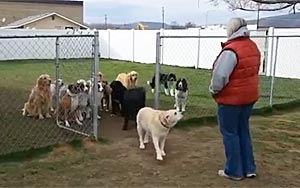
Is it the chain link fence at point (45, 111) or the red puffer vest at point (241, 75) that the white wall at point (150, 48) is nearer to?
the chain link fence at point (45, 111)

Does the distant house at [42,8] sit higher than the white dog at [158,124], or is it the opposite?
the distant house at [42,8]

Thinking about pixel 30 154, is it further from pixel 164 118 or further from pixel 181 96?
pixel 181 96

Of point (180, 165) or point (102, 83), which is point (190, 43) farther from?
point (180, 165)

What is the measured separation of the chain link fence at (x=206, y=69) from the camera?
33.0 feet

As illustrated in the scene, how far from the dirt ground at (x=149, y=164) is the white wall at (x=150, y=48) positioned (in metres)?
10.6

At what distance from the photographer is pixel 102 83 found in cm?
918

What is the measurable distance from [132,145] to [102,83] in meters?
2.71

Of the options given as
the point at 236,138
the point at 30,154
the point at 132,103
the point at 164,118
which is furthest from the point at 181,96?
the point at 236,138

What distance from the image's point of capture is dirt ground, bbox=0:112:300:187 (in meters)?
5.21

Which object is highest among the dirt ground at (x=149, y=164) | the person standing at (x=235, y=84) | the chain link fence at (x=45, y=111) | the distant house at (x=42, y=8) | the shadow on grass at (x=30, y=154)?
the distant house at (x=42, y=8)

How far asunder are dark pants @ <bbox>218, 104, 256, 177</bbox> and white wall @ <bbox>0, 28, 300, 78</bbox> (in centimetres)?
1227

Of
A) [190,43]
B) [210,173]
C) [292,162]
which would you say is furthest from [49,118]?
[190,43]

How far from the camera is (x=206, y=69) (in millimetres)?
20484

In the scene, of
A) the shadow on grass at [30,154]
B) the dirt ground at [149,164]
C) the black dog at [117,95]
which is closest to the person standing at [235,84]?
the dirt ground at [149,164]
